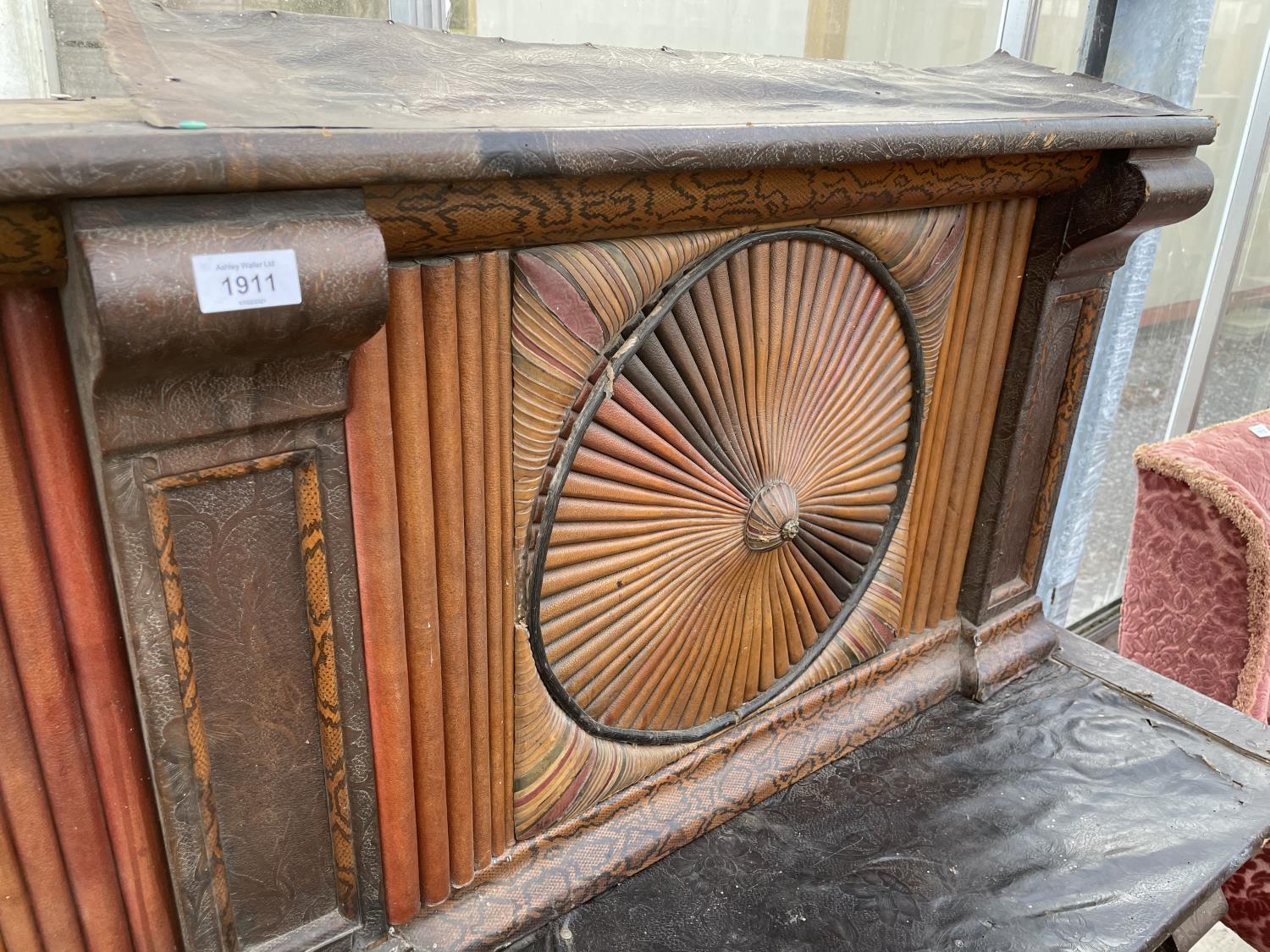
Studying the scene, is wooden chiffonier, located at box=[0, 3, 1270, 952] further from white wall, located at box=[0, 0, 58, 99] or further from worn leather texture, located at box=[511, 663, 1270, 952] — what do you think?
white wall, located at box=[0, 0, 58, 99]

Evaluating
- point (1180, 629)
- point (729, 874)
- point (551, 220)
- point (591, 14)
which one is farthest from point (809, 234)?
point (1180, 629)

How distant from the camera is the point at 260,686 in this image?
693 millimetres

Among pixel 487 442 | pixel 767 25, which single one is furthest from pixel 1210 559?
pixel 487 442

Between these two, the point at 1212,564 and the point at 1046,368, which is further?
the point at 1212,564

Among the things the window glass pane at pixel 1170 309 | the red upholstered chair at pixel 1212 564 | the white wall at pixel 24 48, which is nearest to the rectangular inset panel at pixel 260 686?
the white wall at pixel 24 48

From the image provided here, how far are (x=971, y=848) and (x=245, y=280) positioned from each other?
36.5 inches

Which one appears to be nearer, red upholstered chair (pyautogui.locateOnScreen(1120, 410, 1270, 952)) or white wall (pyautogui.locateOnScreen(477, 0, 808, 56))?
white wall (pyautogui.locateOnScreen(477, 0, 808, 56))

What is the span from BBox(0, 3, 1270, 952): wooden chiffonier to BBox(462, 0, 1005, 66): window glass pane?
408 millimetres

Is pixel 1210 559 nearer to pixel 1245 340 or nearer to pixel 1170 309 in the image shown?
pixel 1170 309

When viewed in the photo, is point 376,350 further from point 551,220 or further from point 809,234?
point 809,234

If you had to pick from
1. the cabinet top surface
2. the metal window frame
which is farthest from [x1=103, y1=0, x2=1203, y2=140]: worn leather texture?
the metal window frame

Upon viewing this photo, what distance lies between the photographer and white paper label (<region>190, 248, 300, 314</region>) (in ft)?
1.73

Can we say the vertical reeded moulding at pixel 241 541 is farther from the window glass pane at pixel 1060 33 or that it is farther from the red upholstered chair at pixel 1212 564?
the window glass pane at pixel 1060 33

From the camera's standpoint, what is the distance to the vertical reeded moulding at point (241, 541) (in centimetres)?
53
